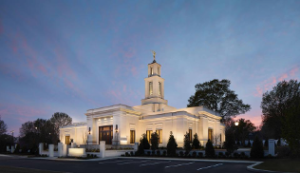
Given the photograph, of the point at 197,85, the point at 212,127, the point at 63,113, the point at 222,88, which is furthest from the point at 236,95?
the point at 63,113

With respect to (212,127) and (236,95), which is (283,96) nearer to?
(236,95)

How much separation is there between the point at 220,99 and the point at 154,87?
16458mm

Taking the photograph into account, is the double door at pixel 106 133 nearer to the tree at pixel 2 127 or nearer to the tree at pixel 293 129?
the tree at pixel 293 129

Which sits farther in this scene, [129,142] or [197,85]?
[197,85]

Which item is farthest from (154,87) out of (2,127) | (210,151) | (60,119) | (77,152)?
(2,127)

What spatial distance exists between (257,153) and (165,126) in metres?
15.6

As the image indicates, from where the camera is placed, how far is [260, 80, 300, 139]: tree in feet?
126

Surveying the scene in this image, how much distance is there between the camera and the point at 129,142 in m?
35.4

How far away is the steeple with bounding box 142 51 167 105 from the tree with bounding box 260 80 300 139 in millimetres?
19067

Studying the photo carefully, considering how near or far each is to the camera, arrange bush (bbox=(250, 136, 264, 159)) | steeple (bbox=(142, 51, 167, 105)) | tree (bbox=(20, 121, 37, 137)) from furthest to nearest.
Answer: tree (bbox=(20, 121, 37, 137)) < steeple (bbox=(142, 51, 167, 105)) < bush (bbox=(250, 136, 264, 159))

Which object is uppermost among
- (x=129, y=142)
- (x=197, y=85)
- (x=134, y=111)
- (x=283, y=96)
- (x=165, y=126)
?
(x=197, y=85)

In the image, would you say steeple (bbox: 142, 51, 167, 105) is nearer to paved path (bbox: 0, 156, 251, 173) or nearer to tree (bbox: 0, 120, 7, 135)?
paved path (bbox: 0, 156, 251, 173)

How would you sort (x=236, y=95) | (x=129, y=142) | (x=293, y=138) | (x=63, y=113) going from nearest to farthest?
(x=293, y=138)
(x=129, y=142)
(x=236, y=95)
(x=63, y=113)

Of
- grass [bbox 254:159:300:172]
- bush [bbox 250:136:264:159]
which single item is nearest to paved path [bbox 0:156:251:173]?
grass [bbox 254:159:300:172]
